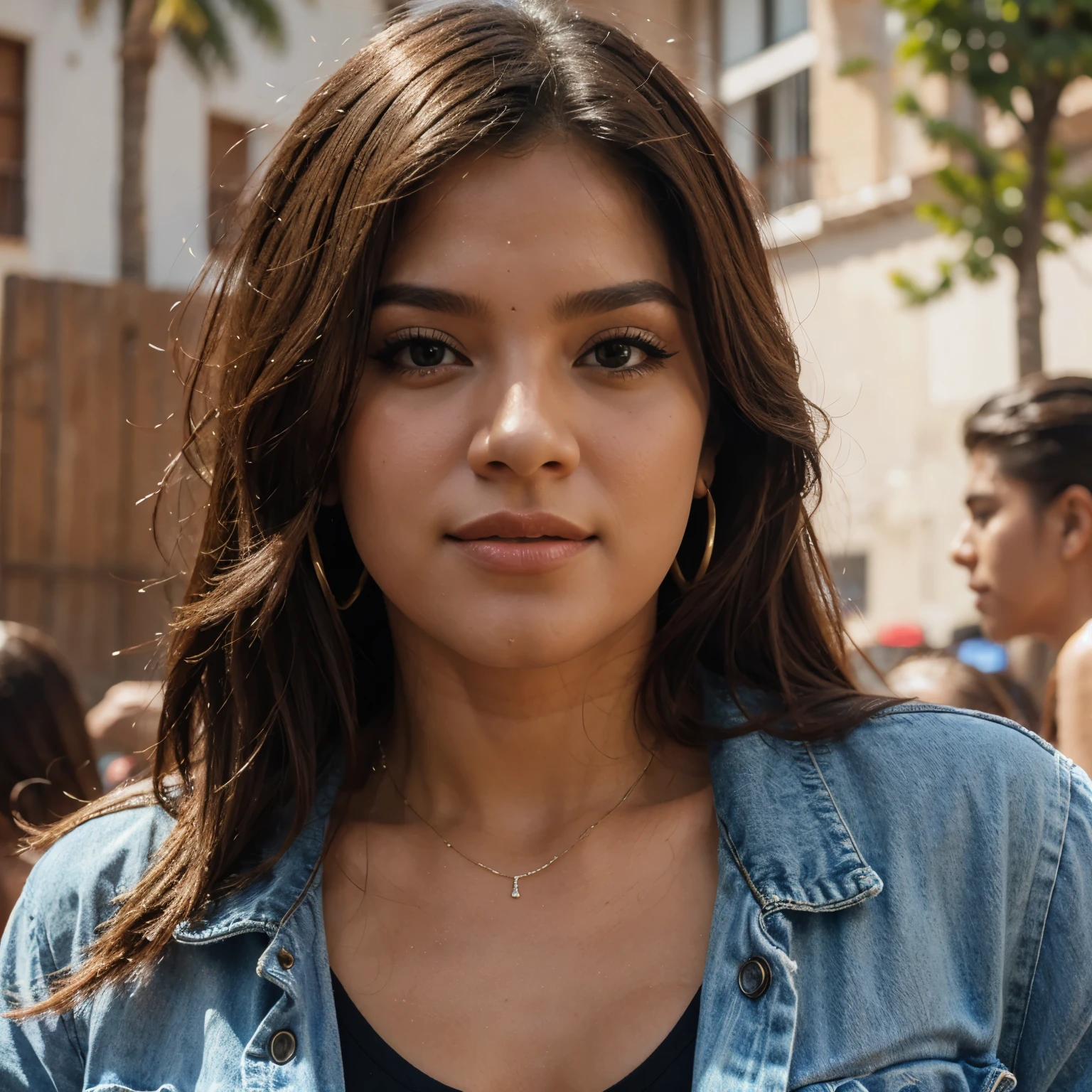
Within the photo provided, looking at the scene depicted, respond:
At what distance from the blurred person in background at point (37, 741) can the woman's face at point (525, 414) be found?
172 cm

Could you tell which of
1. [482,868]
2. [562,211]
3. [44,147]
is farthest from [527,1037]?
[44,147]

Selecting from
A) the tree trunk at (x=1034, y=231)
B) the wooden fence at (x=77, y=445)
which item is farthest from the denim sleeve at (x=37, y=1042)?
the tree trunk at (x=1034, y=231)

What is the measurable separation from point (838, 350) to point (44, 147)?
10.3 m

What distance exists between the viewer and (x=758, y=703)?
6.43 feet

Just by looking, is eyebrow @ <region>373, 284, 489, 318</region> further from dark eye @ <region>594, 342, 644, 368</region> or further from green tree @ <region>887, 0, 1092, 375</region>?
green tree @ <region>887, 0, 1092, 375</region>

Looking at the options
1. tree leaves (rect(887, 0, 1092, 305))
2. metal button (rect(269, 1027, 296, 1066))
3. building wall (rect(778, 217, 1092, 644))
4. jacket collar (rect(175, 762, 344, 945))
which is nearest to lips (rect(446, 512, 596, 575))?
jacket collar (rect(175, 762, 344, 945))

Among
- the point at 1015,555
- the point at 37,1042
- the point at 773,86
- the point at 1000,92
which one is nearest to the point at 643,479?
the point at 37,1042

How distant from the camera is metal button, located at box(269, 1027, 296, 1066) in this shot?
1756 mm

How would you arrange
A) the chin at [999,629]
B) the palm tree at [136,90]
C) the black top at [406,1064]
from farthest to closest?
the palm tree at [136,90]
the chin at [999,629]
the black top at [406,1064]

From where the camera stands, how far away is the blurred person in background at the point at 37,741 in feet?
10.6

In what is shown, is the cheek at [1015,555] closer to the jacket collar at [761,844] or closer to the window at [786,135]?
the jacket collar at [761,844]

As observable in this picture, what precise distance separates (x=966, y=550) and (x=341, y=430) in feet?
8.85

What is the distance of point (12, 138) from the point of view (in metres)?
18.8

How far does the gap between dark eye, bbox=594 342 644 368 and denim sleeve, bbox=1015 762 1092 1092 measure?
0.77 meters
